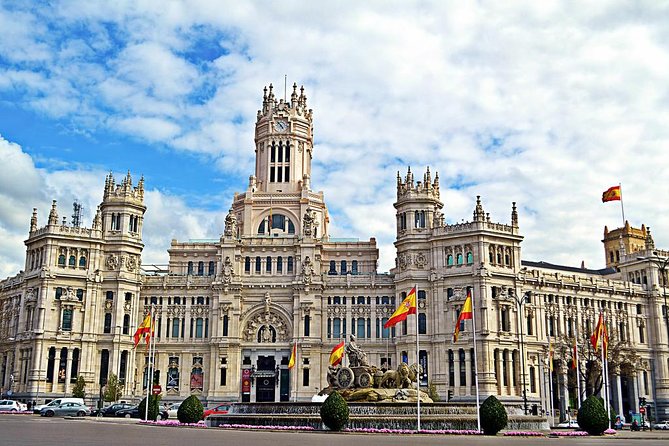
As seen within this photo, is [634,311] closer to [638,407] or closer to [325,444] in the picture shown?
[638,407]

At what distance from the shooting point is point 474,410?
181 feet

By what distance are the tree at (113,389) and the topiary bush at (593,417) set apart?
62.1 m

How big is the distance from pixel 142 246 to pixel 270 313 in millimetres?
20651

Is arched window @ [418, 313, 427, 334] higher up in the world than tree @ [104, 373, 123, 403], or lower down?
higher up

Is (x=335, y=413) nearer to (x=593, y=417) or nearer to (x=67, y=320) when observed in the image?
(x=593, y=417)

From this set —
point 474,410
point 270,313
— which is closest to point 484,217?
point 270,313

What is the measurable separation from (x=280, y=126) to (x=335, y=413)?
81295mm

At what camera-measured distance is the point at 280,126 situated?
404 ft

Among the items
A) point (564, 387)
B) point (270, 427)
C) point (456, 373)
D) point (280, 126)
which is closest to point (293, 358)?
point (456, 373)

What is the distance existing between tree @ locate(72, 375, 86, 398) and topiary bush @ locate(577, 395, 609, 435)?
64320 millimetres

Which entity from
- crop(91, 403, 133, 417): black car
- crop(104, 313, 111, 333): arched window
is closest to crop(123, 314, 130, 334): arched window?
crop(104, 313, 111, 333): arched window

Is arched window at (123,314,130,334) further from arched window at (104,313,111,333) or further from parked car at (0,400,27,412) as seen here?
parked car at (0,400,27,412)

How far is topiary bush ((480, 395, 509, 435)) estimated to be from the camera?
4775cm

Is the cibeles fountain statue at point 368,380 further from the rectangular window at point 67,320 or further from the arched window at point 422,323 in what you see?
the rectangular window at point 67,320
